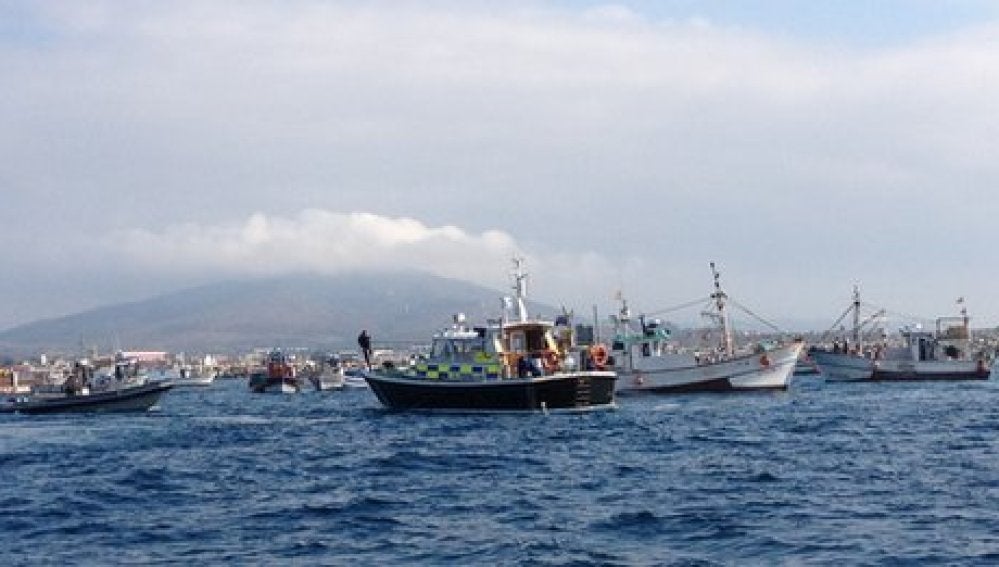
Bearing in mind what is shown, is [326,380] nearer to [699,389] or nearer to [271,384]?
[271,384]

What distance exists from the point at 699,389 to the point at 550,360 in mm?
20251

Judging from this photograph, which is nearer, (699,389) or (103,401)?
(103,401)

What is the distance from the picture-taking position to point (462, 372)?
6019cm

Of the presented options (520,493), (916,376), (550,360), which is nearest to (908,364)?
(916,376)

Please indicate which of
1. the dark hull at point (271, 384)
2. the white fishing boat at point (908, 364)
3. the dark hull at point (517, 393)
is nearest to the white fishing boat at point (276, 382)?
the dark hull at point (271, 384)

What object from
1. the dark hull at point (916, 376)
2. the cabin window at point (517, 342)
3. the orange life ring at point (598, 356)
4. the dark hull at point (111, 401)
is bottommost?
the dark hull at point (916, 376)

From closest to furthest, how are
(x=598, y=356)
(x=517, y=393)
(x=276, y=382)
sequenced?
(x=517, y=393) < (x=598, y=356) < (x=276, y=382)

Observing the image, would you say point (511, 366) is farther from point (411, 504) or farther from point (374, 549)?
point (374, 549)

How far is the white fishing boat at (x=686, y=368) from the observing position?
7919 centimetres

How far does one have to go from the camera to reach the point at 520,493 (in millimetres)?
29938

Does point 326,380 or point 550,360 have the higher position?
point 326,380

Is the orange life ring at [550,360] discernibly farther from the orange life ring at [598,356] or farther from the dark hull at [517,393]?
the orange life ring at [598,356]

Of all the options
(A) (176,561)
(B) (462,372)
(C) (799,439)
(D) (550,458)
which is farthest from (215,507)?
(B) (462,372)

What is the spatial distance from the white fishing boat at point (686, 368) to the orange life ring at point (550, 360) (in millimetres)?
19321
